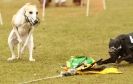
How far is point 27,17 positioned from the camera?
10836 millimetres

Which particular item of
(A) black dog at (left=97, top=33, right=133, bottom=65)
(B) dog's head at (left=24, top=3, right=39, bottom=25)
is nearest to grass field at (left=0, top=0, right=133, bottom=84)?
(A) black dog at (left=97, top=33, right=133, bottom=65)

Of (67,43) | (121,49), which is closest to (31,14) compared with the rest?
(121,49)

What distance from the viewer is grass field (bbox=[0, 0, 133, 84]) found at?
916cm

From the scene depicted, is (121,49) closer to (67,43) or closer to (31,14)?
(31,14)

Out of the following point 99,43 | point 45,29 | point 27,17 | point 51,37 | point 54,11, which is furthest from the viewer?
point 54,11

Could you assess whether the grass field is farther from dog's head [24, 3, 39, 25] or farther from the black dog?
dog's head [24, 3, 39, 25]

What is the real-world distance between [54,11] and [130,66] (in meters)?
16.3

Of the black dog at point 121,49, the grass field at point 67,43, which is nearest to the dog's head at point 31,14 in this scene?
the grass field at point 67,43

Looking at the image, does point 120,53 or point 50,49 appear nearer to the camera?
point 120,53

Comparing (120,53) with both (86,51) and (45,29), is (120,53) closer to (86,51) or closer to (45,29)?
(86,51)

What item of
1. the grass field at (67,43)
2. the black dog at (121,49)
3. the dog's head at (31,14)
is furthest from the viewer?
the dog's head at (31,14)

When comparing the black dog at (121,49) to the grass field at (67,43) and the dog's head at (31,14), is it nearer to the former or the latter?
the grass field at (67,43)

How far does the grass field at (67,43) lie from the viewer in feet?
30.1

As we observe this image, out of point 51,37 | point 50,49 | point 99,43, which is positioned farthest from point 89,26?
point 50,49
